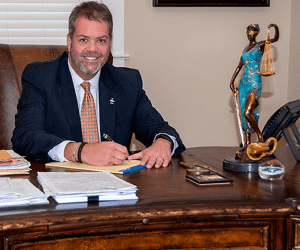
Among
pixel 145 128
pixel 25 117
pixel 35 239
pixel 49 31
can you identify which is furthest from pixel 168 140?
pixel 49 31

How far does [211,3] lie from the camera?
2.96m

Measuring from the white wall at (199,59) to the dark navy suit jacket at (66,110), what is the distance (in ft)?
2.26

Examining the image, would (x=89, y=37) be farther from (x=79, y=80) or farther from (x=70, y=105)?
(x=70, y=105)

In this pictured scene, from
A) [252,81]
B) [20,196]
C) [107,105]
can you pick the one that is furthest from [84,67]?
[20,196]

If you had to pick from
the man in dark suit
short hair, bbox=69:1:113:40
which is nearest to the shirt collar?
the man in dark suit

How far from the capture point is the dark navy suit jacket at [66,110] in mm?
1853

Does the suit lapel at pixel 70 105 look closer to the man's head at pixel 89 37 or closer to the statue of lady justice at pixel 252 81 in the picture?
Result: the man's head at pixel 89 37

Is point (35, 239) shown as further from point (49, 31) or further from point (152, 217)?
point (49, 31)

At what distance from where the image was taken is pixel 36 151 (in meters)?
1.70

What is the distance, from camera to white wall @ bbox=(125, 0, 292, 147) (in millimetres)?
2967

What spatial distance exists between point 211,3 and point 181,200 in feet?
7.30

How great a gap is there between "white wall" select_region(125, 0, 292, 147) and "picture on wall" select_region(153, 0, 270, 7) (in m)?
0.04

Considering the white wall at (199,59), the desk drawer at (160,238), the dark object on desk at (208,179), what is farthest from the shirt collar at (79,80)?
the desk drawer at (160,238)

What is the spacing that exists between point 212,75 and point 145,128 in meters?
1.09
